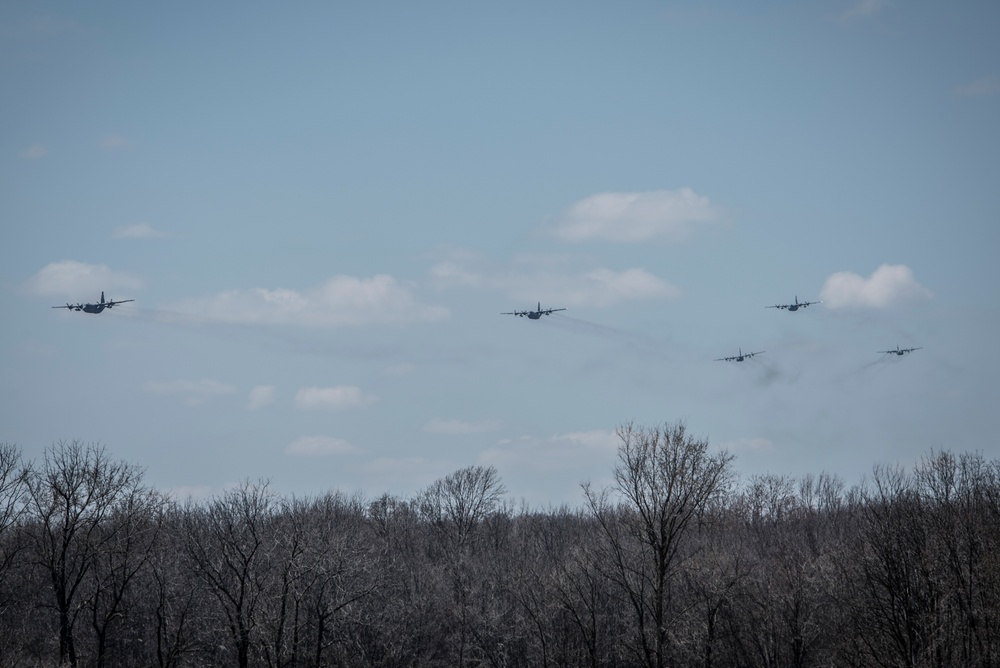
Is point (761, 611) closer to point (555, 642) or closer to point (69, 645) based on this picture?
point (555, 642)

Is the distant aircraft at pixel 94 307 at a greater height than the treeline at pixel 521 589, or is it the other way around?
the distant aircraft at pixel 94 307

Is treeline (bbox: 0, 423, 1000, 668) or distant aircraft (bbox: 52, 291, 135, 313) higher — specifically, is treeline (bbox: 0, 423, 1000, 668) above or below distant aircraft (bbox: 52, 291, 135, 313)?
below

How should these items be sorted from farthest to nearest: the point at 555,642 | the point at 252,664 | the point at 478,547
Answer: the point at 478,547, the point at 555,642, the point at 252,664

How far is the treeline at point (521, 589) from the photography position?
173 feet

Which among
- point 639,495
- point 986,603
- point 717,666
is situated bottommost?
point 717,666

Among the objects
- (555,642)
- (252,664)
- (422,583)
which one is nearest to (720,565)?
(555,642)

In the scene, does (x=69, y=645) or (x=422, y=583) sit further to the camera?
(x=422, y=583)

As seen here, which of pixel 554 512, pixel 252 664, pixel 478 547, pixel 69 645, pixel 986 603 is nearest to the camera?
pixel 986 603

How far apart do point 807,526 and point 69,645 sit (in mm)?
75748

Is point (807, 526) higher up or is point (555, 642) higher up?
point (807, 526)

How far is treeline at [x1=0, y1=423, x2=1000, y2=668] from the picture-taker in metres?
52.9

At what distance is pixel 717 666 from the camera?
225 feet

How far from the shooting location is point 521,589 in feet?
261

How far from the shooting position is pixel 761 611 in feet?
226
